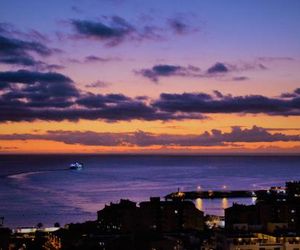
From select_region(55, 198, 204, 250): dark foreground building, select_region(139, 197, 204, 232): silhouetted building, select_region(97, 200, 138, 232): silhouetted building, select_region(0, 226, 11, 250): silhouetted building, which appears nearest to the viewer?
select_region(55, 198, 204, 250): dark foreground building

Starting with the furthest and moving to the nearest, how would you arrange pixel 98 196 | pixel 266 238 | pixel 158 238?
pixel 98 196 < pixel 158 238 < pixel 266 238

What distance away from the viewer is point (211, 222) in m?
46.2

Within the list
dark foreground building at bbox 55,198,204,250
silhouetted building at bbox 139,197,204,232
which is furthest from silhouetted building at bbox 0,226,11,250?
silhouetted building at bbox 139,197,204,232

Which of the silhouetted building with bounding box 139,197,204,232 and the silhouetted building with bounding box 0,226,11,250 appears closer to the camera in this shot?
the silhouetted building with bounding box 0,226,11,250

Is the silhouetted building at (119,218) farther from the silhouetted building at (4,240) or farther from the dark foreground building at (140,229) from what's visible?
the silhouetted building at (4,240)

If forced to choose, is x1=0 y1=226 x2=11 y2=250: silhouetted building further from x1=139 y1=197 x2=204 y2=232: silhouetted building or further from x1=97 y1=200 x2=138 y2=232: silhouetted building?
x1=139 y1=197 x2=204 y2=232: silhouetted building

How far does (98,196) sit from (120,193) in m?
6.25

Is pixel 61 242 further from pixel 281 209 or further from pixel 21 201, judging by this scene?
pixel 21 201

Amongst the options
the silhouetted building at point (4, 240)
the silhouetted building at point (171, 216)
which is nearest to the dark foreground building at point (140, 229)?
the silhouetted building at point (171, 216)

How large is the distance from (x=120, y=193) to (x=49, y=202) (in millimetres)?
15930

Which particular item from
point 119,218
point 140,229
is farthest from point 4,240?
point 119,218

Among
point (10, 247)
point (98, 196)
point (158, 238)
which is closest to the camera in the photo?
point (158, 238)

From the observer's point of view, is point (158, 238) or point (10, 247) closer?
point (158, 238)

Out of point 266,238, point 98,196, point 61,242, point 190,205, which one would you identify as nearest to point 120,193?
point 98,196
